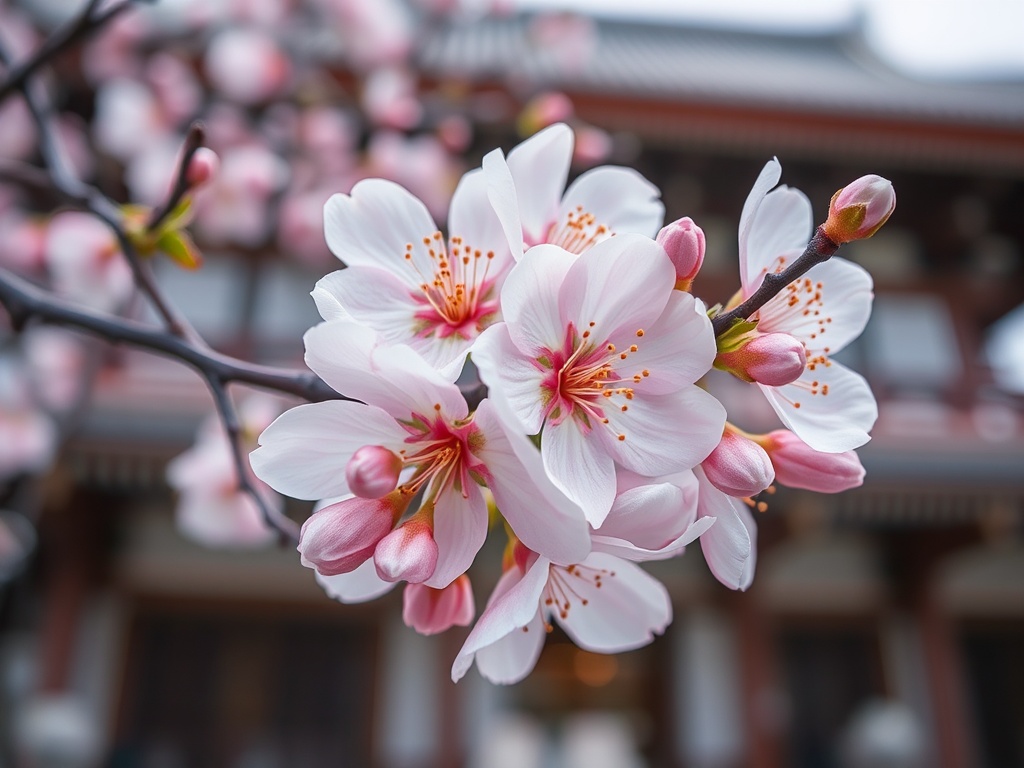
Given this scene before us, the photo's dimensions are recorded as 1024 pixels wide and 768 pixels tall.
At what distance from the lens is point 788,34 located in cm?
929

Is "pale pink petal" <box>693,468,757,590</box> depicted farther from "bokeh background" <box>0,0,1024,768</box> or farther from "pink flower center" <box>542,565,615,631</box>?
"bokeh background" <box>0,0,1024,768</box>

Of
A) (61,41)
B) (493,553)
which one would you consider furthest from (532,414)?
(493,553)

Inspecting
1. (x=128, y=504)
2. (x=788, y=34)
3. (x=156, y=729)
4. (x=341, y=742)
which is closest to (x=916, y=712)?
(x=341, y=742)

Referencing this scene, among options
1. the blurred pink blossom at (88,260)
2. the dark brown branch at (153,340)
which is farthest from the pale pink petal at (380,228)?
the blurred pink blossom at (88,260)

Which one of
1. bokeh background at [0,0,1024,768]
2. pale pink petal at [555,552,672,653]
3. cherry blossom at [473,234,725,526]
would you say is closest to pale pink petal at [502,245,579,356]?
cherry blossom at [473,234,725,526]

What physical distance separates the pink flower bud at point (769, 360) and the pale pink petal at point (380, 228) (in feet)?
0.91

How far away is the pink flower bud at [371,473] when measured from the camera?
19.5 inches

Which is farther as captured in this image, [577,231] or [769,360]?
[577,231]

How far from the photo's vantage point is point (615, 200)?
2.34ft

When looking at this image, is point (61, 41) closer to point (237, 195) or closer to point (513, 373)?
point (237, 195)

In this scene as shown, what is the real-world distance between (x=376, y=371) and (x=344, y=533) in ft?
0.37

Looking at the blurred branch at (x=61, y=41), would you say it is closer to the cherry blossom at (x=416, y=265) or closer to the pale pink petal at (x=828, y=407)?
the cherry blossom at (x=416, y=265)

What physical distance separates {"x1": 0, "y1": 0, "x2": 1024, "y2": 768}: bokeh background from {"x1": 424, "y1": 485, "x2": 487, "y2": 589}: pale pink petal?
101 inches

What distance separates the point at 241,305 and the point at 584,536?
469cm
